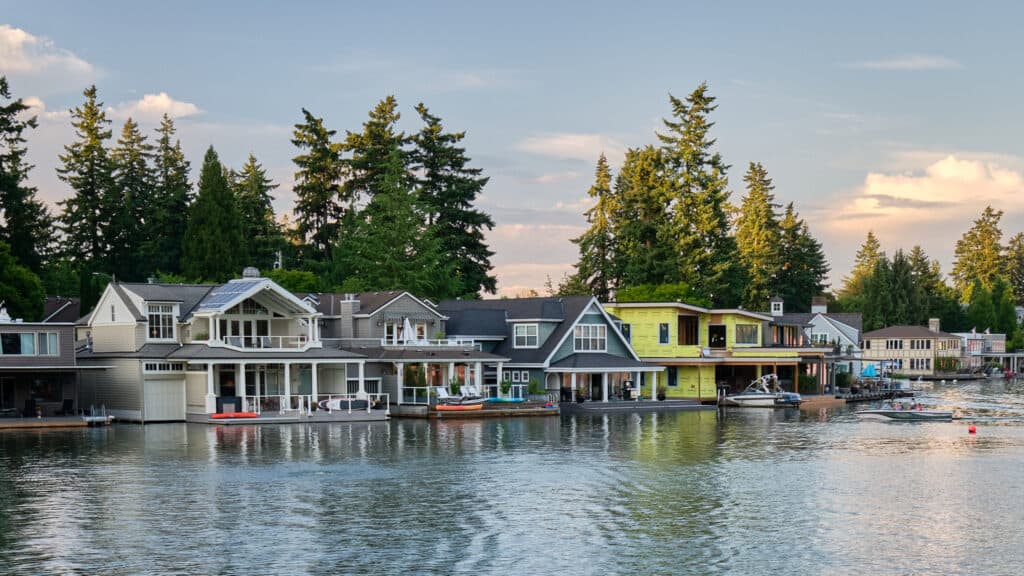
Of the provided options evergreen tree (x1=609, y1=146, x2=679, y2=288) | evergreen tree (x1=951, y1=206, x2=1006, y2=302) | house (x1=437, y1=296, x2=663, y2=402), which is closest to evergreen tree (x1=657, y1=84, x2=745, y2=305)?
evergreen tree (x1=609, y1=146, x2=679, y2=288)

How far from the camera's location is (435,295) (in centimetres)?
9362

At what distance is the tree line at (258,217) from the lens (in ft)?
292

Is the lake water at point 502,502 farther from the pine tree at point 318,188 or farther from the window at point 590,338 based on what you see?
the pine tree at point 318,188

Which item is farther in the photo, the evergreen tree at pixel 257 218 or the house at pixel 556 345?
the evergreen tree at pixel 257 218

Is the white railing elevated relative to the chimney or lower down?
lower down

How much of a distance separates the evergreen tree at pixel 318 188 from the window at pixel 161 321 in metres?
41.6

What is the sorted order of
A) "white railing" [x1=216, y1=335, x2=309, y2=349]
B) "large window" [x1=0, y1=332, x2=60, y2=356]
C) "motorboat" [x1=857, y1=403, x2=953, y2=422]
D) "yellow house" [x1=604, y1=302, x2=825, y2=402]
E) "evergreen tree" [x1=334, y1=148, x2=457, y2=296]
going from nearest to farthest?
"large window" [x1=0, y1=332, x2=60, y2=356], "white railing" [x1=216, y1=335, x2=309, y2=349], "motorboat" [x1=857, y1=403, x2=953, y2=422], "yellow house" [x1=604, y1=302, x2=825, y2=402], "evergreen tree" [x1=334, y1=148, x2=457, y2=296]

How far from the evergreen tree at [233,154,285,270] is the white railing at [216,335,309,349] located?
36.5 m

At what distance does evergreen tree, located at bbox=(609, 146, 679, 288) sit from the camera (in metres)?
109

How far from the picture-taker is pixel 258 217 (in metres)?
104

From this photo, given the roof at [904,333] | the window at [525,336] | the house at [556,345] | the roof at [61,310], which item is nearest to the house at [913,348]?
the roof at [904,333]

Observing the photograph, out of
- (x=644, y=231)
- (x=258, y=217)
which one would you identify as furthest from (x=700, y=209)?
(x=258, y=217)

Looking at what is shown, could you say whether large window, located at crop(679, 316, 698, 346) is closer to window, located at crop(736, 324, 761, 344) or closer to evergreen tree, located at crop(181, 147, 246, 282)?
window, located at crop(736, 324, 761, 344)

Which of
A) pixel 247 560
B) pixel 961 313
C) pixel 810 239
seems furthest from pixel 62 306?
→ pixel 961 313
